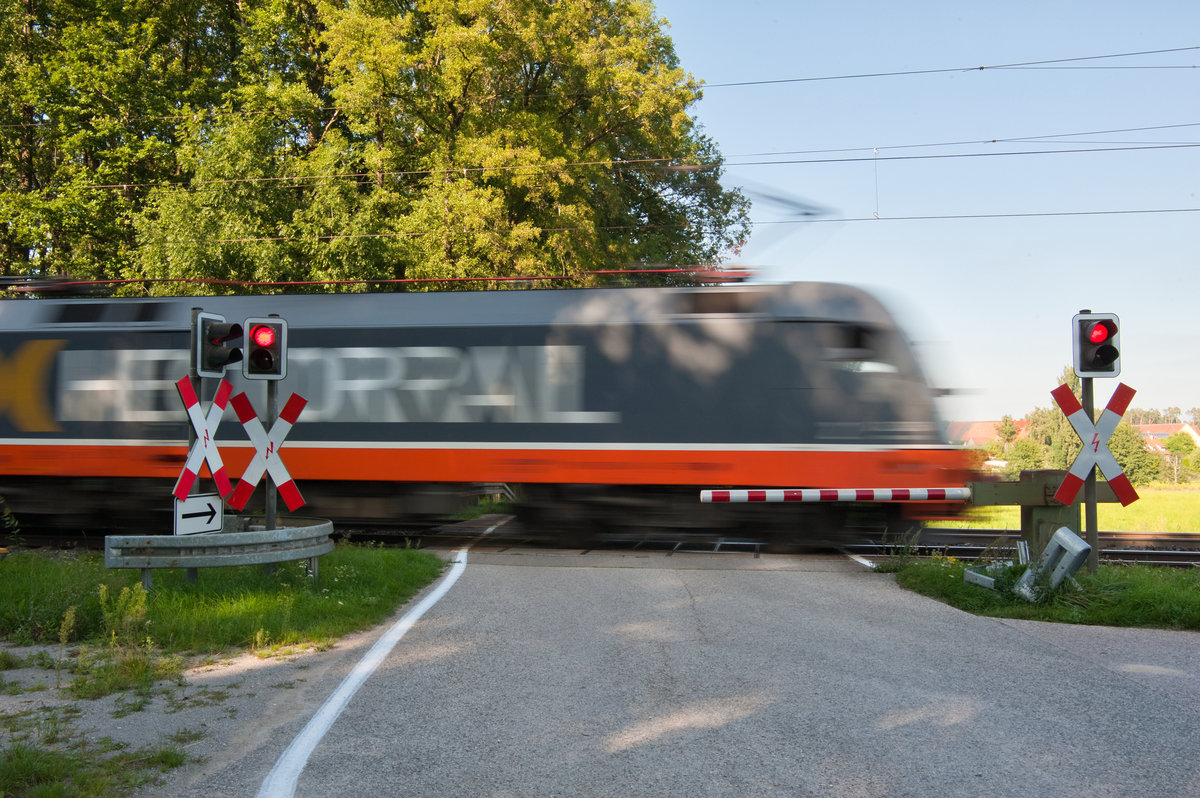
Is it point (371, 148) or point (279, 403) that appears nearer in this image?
point (279, 403)

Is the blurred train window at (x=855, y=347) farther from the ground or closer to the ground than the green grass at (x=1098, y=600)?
farther from the ground

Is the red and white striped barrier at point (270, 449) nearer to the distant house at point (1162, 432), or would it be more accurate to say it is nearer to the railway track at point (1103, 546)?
the railway track at point (1103, 546)

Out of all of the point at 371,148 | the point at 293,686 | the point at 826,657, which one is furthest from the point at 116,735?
the point at 371,148

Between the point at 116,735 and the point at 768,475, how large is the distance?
8.36m

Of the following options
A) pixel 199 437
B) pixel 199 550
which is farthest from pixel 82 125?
pixel 199 550

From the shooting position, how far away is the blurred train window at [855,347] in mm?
11453

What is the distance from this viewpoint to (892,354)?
11453 mm

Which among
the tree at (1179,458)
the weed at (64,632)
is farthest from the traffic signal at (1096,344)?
the tree at (1179,458)

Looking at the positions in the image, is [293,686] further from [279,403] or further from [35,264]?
[35,264]

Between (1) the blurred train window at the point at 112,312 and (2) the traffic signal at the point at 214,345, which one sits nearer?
(2) the traffic signal at the point at 214,345

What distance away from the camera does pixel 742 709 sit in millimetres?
4922

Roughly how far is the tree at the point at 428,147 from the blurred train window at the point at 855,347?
1244cm

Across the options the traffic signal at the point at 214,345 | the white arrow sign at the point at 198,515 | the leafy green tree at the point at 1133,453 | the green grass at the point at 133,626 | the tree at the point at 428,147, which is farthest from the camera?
the leafy green tree at the point at 1133,453

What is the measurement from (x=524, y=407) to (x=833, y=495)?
4.03 m
